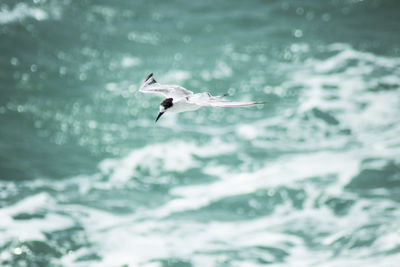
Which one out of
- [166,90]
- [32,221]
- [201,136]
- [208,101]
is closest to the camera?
[208,101]

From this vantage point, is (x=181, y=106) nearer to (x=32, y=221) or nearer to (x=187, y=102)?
(x=187, y=102)

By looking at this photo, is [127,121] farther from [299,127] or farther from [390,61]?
[390,61]

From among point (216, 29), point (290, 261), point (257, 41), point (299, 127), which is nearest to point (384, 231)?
point (290, 261)

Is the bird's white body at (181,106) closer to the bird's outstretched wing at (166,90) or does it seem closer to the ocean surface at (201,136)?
the bird's outstretched wing at (166,90)

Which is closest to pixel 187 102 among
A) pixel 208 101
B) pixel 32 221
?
pixel 208 101

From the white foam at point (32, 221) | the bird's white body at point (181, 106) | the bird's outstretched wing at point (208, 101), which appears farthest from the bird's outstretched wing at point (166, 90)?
the white foam at point (32, 221)

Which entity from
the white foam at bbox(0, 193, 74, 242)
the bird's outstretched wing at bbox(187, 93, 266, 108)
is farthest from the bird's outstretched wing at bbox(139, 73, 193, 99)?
the white foam at bbox(0, 193, 74, 242)

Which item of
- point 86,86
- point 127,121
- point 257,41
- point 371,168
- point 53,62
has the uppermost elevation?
point 257,41

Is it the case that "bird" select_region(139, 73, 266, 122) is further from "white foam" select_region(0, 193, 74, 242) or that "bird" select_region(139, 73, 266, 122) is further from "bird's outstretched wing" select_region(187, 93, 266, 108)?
"white foam" select_region(0, 193, 74, 242)
